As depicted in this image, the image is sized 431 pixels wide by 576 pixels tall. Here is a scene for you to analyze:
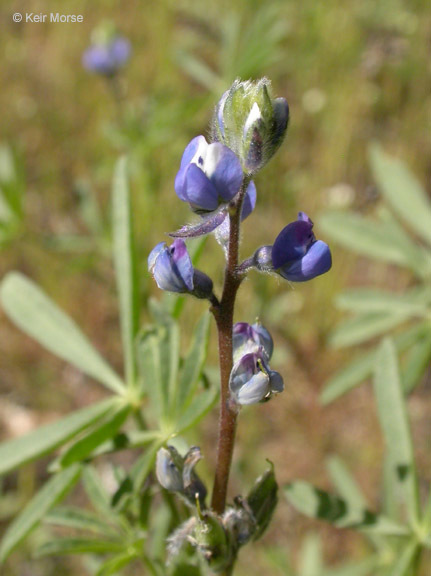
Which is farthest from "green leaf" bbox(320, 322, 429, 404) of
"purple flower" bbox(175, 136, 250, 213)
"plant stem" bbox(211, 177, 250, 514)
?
"purple flower" bbox(175, 136, 250, 213)

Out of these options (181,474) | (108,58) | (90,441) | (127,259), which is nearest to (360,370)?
(127,259)

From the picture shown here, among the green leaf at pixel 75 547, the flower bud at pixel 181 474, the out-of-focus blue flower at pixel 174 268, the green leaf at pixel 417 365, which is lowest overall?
the green leaf at pixel 417 365

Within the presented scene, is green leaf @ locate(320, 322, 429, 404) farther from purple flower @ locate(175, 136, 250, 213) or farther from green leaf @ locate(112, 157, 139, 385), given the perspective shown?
purple flower @ locate(175, 136, 250, 213)

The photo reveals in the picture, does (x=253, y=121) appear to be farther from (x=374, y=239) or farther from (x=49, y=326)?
(x=374, y=239)

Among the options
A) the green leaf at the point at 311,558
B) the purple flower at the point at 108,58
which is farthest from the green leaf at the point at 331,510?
the purple flower at the point at 108,58

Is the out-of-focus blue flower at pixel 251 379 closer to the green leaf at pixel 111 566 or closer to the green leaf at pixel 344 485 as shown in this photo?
the green leaf at pixel 111 566
